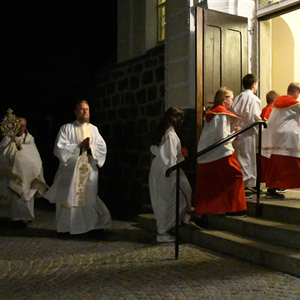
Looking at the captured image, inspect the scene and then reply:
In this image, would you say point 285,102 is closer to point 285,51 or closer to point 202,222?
point 202,222

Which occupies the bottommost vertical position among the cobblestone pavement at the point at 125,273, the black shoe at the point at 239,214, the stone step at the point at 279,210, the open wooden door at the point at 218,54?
the cobblestone pavement at the point at 125,273

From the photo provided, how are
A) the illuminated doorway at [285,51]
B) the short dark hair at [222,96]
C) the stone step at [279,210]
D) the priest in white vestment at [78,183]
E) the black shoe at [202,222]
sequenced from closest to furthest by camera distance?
the stone step at [279,210], the short dark hair at [222,96], the black shoe at [202,222], the priest in white vestment at [78,183], the illuminated doorway at [285,51]

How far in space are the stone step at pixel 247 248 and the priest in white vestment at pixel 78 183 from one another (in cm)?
131

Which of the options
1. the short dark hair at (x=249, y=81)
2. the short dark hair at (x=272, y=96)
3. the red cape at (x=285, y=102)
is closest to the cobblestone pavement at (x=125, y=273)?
the red cape at (x=285, y=102)

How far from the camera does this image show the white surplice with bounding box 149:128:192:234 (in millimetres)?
5492

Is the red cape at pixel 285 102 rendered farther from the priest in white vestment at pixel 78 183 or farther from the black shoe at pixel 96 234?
the black shoe at pixel 96 234

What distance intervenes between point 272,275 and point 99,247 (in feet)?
7.44

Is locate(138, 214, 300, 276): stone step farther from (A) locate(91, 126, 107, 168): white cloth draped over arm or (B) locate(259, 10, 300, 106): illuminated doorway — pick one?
(B) locate(259, 10, 300, 106): illuminated doorway

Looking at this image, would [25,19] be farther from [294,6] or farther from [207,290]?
[207,290]

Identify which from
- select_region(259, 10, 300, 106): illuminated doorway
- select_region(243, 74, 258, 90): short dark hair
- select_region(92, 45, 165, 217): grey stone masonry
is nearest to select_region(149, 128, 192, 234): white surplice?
select_region(243, 74, 258, 90): short dark hair

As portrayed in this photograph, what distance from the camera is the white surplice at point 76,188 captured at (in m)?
6.00

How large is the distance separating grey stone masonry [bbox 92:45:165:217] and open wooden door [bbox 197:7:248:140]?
4.74 ft

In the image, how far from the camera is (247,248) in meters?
4.59

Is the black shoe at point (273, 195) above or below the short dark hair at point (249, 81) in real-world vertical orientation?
below
